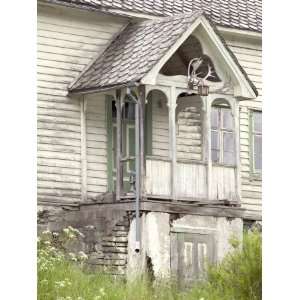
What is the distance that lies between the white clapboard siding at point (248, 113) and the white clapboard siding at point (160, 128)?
0.63 m

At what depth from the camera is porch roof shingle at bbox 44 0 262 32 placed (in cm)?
1284

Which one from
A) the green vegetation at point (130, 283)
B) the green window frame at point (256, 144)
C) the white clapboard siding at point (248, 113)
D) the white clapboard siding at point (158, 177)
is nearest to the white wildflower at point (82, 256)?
the green vegetation at point (130, 283)

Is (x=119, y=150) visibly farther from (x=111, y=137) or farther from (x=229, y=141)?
(x=229, y=141)

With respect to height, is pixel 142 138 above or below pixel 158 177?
above

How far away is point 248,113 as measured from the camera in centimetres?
1298

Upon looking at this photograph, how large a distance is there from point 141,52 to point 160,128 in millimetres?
690

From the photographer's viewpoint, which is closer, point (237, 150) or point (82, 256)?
point (82, 256)

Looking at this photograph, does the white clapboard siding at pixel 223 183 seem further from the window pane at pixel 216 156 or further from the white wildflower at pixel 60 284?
the white wildflower at pixel 60 284

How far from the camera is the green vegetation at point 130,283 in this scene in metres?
11.5

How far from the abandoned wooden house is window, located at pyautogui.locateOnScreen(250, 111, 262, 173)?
11 millimetres

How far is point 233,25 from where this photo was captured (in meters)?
13.1

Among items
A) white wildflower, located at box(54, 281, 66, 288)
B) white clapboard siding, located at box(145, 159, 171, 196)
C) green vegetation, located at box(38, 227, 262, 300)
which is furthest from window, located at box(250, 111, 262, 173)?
white wildflower, located at box(54, 281, 66, 288)

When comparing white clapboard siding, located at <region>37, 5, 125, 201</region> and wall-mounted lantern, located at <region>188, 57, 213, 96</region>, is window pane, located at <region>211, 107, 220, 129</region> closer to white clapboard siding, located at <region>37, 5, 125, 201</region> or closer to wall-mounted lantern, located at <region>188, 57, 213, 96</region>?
wall-mounted lantern, located at <region>188, 57, 213, 96</region>

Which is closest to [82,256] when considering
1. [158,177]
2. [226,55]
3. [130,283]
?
[130,283]
